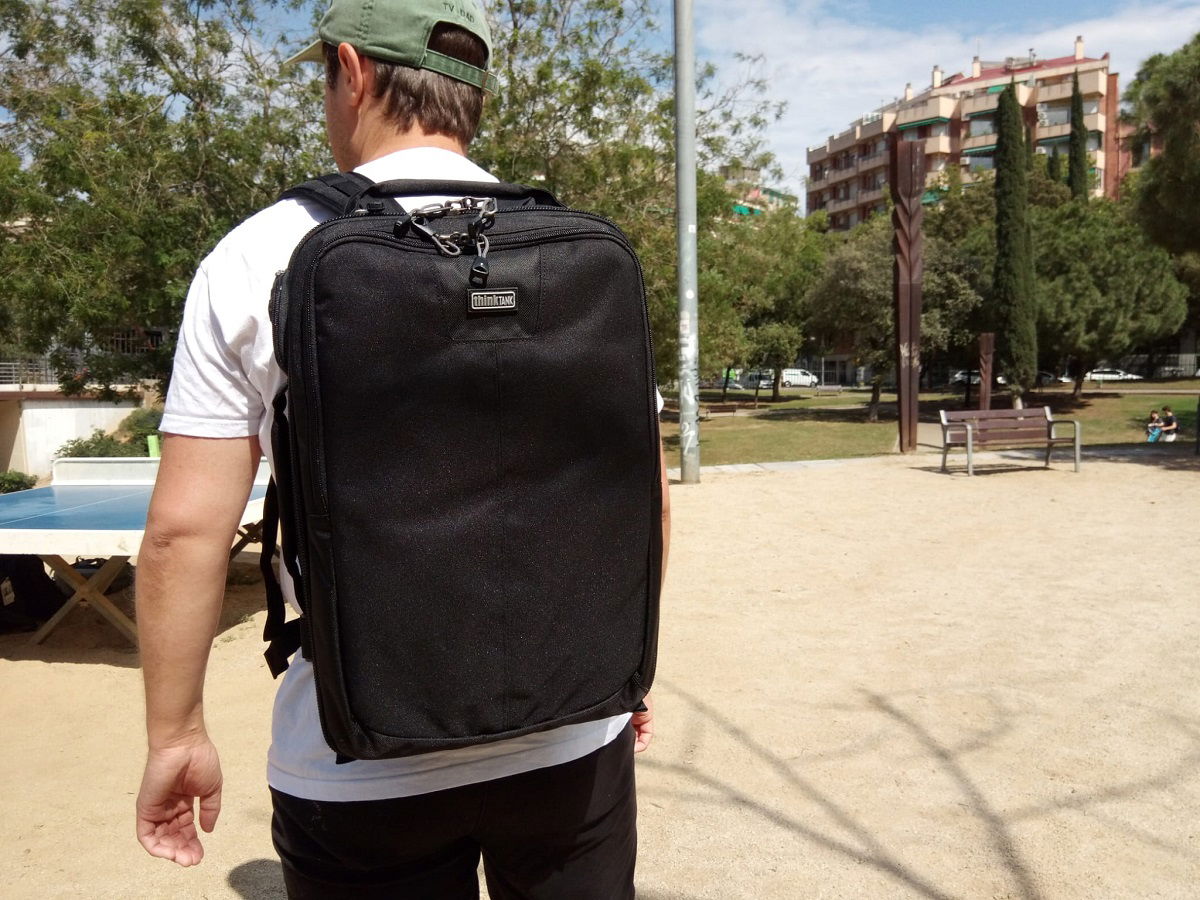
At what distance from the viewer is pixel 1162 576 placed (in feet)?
21.8

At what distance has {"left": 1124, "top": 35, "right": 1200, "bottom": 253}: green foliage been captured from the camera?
14.0 meters

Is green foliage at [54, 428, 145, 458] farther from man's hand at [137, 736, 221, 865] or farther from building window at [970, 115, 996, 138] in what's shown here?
building window at [970, 115, 996, 138]

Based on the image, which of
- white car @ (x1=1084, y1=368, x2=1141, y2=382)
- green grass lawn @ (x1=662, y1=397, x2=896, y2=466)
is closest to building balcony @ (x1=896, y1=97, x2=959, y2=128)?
white car @ (x1=1084, y1=368, x2=1141, y2=382)

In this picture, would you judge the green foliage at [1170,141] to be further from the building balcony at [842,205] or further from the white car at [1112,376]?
the building balcony at [842,205]

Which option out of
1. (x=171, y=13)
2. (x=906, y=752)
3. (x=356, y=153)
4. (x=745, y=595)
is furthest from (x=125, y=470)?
(x=171, y=13)

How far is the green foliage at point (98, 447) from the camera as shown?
786 inches

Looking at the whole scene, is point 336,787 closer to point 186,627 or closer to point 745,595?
point 186,627

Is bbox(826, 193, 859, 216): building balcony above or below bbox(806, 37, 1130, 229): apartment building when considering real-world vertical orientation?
below

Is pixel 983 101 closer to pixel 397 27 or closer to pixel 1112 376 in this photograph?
pixel 1112 376

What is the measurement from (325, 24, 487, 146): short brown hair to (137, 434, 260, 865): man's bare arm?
514 millimetres

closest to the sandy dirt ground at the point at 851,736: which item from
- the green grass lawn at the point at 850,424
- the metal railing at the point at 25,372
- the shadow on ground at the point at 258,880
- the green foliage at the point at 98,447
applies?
the shadow on ground at the point at 258,880

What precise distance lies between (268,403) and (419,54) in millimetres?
532

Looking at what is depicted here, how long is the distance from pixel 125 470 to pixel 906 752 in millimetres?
6784

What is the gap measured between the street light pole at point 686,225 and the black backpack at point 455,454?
1129 cm
